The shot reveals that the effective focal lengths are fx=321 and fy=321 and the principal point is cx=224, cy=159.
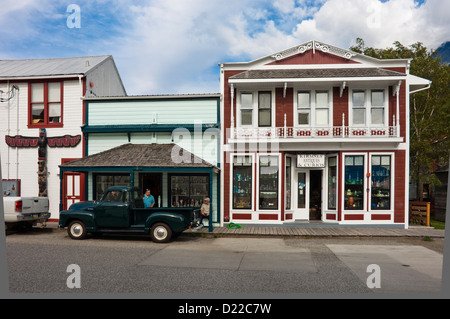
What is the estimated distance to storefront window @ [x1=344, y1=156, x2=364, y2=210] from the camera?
1470 cm

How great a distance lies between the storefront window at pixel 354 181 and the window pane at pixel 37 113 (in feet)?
49.7

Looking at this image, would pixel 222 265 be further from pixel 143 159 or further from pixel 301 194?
pixel 301 194

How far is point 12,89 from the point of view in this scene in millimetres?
16297

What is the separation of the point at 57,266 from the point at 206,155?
844cm

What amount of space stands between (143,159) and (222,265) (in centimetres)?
702

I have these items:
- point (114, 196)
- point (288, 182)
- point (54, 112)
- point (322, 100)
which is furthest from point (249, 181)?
point (54, 112)

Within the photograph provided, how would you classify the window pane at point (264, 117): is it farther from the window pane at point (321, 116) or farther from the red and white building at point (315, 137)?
the window pane at point (321, 116)

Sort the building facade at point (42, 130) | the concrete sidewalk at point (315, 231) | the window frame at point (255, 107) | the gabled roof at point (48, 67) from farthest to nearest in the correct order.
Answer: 1. the gabled roof at point (48, 67)
2. the building facade at point (42, 130)
3. the window frame at point (255, 107)
4. the concrete sidewalk at point (315, 231)

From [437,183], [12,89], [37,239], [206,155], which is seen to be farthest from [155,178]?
[437,183]

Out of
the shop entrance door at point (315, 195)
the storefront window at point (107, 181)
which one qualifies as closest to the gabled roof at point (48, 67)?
the storefront window at point (107, 181)

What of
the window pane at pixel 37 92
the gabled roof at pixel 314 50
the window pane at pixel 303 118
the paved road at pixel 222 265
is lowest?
the paved road at pixel 222 265

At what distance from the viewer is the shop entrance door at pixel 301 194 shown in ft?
50.5

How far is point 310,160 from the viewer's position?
14883mm

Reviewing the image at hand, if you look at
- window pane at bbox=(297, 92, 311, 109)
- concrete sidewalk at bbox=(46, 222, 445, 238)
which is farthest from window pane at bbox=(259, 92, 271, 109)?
concrete sidewalk at bbox=(46, 222, 445, 238)
